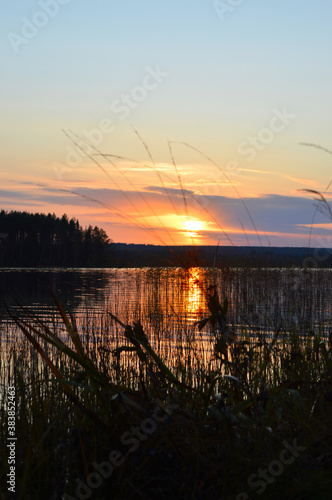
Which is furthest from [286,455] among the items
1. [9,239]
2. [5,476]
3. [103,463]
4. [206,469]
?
[9,239]

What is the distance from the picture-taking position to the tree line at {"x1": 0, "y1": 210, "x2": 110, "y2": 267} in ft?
234

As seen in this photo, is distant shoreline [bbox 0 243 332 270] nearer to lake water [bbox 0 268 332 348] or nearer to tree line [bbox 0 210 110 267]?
lake water [bbox 0 268 332 348]

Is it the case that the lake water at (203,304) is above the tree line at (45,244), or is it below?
below

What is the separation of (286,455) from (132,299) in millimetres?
17116

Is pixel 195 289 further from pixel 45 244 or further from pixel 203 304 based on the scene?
pixel 45 244

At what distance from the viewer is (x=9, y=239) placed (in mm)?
72625

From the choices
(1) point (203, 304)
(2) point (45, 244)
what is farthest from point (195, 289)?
(2) point (45, 244)

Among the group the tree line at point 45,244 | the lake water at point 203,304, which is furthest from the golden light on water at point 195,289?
the tree line at point 45,244

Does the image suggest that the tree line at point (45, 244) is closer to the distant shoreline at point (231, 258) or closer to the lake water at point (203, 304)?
the distant shoreline at point (231, 258)

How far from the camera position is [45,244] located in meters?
73.8

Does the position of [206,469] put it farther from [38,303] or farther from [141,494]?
[38,303]

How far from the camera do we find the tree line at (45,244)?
Result: 234ft

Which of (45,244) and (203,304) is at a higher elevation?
(45,244)

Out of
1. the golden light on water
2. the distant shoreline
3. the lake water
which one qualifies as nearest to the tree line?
A: the distant shoreline
